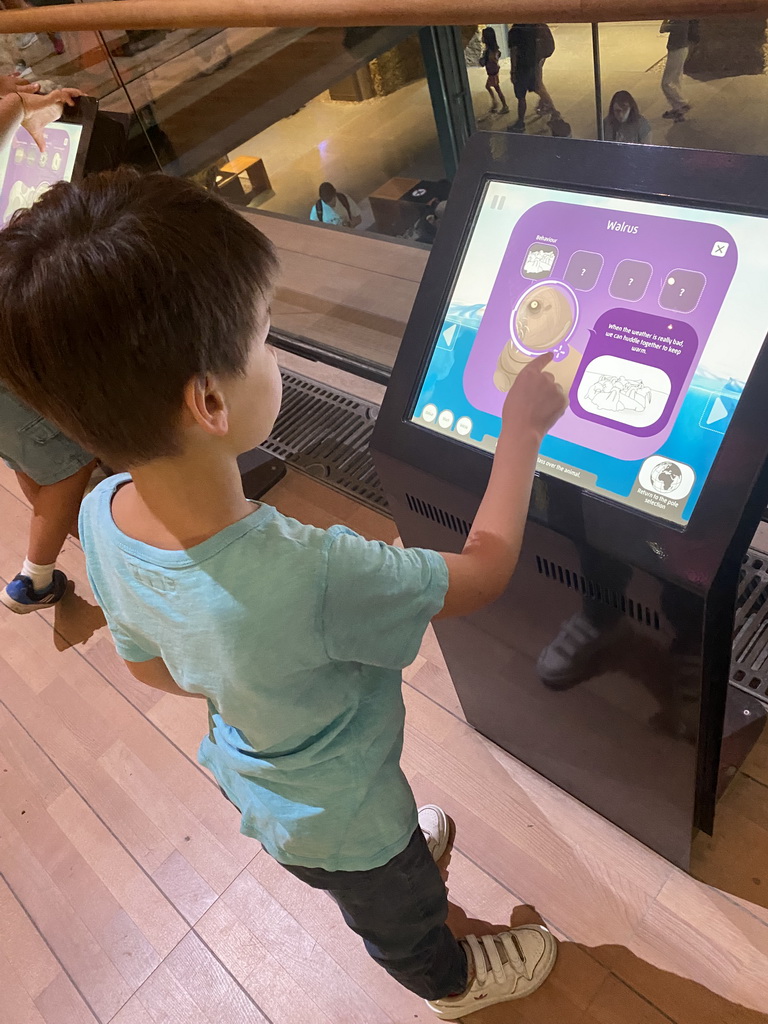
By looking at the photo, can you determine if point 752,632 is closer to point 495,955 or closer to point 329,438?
point 495,955

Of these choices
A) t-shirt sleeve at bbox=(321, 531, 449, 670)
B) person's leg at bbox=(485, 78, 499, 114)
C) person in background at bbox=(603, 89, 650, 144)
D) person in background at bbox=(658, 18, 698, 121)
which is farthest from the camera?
person's leg at bbox=(485, 78, 499, 114)

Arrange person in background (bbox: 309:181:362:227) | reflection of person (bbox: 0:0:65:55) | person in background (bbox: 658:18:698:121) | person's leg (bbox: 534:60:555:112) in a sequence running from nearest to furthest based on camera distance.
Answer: person in background (bbox: 658:18:698:121) → person's leg (bbox: 534:60:555:112) → reflection of person (bbox: 0:0:65:55) → person in background (bbox: 309:181:362:227)

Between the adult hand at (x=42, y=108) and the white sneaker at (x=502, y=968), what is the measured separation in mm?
2168

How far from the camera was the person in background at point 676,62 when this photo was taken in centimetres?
126

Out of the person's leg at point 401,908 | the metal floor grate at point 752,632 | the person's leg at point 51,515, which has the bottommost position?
the metal floor grate at point 752,632

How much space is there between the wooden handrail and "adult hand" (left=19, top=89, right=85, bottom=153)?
0.56 ft

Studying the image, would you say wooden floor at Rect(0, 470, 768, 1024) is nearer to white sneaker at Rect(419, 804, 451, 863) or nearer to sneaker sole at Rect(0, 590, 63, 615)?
white sneaker at Rect(419, 804, 451, 863)

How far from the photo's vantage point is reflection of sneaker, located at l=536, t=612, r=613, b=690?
97cm

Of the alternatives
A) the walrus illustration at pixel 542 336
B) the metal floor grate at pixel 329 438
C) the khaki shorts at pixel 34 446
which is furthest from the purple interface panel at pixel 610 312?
the khaki shorts at pixel 34 446

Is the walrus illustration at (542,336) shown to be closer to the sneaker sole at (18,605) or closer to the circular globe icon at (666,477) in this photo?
the circular globe icon at (666,477)

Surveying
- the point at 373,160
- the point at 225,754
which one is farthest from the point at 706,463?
the point at 373,160

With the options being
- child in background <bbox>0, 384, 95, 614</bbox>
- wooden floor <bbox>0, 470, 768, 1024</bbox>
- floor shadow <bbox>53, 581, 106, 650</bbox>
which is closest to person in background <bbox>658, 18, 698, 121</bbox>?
wooden floor <bbox>0, 470, 768, 1024</bbox>

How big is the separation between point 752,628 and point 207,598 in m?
1.18

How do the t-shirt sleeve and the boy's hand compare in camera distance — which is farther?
the boy's hand
